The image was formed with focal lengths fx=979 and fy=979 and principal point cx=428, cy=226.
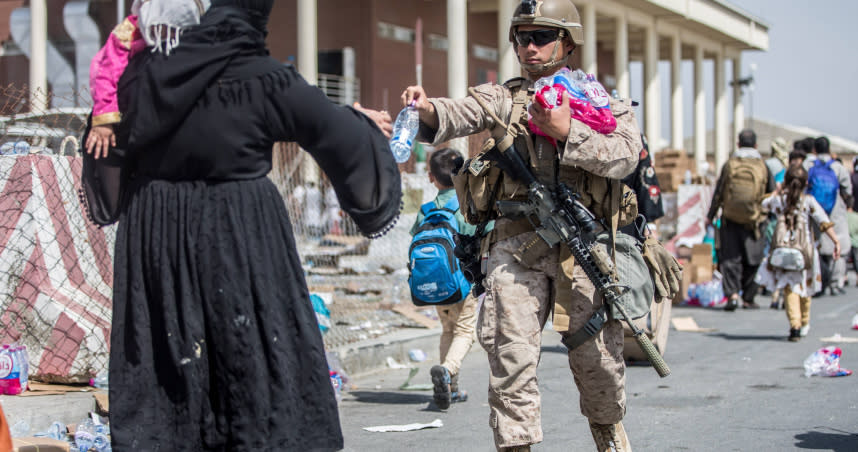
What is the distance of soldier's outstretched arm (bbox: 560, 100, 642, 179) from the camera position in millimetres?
3916

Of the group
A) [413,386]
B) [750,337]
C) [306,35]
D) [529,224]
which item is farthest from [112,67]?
[306,35]

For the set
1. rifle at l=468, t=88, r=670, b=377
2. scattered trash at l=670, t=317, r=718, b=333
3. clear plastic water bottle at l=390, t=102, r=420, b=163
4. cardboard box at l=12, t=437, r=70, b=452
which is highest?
clear plastic water bottle at l=390, t=102, r=420, b=163

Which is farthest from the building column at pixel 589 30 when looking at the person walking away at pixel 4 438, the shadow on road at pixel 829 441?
the person walking away at pixel 4 438

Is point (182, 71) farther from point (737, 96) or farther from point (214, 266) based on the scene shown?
point (737, 96)

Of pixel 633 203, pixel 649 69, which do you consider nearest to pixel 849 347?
pixel 633 203

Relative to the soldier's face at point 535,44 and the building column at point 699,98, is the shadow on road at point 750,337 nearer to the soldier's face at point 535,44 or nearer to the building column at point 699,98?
the soldier's face at point 535,44

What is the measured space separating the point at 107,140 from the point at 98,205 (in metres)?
0.26

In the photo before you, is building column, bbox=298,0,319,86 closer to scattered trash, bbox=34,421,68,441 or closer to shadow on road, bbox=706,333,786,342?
shadow on road, bbox=706,333,786,342

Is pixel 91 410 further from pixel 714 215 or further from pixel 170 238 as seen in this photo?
pixel 714 215

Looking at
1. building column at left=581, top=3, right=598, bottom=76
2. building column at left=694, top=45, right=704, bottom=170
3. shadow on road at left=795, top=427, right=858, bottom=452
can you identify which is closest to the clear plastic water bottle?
shadow on road at left=795, top=427, right=858, bottom=452

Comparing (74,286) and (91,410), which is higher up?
(74,286)

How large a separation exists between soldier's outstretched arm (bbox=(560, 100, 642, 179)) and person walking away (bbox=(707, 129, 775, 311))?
851cm

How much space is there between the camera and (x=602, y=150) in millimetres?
3947

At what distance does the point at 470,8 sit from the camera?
30.3 metres
